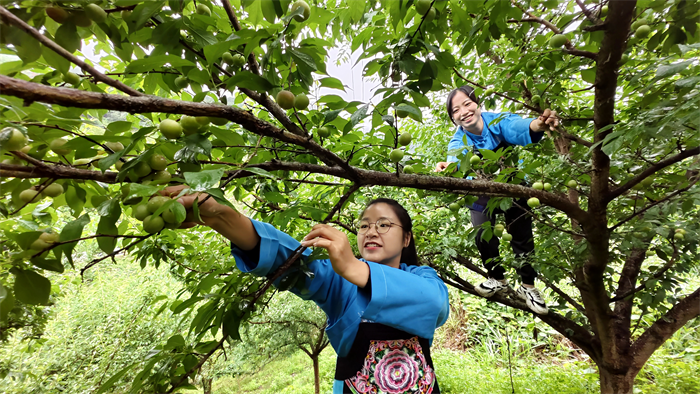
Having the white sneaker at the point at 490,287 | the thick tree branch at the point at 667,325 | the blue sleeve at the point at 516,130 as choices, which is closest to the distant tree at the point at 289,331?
the white sneaker at the point at 490,287

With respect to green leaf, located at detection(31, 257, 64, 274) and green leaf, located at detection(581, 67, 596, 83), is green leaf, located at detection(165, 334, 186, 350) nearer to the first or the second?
green leaf, located at detection(31, 257, 64, 274)

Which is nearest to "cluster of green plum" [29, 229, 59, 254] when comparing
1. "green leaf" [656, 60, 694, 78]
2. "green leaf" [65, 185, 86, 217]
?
"green leaf" [65, 185, 86, 217]

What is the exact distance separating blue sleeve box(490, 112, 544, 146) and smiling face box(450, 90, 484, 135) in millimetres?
152

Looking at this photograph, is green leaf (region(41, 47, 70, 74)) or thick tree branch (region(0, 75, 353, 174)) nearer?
thick tree branch (region(0, 75, 353, 174))

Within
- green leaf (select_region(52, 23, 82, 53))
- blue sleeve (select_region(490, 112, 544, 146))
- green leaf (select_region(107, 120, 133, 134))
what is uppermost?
blue sleeve (select_region(490, 112, 544, 146))

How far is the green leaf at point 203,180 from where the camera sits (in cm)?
49

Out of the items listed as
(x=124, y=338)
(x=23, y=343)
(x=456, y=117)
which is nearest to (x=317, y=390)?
Result: (x=124, y=338)

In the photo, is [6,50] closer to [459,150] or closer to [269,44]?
[269,44]

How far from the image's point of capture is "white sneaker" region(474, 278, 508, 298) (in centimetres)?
269

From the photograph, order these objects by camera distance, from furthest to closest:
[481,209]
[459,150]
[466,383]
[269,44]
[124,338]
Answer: [124,338]
[466,383]
[481,209]
[459,150]
[269,44]

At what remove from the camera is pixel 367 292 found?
110 centimetres

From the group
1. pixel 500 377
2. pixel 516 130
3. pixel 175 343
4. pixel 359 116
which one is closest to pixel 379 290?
pixel 359 116

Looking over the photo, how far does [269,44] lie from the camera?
0.76 metres

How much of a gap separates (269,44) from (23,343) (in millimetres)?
5235
